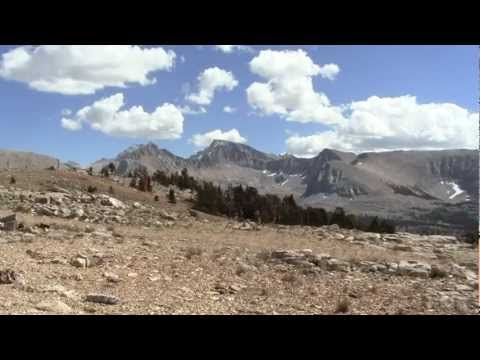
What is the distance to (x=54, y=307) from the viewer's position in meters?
8.16

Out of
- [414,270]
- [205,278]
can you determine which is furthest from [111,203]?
[414,270]

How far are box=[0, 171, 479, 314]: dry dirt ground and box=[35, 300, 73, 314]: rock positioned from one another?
0.06ft

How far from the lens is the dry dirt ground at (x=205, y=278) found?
9320 mm

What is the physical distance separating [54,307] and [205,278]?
4549mm

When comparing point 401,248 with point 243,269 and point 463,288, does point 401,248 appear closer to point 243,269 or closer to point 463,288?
point 463,288

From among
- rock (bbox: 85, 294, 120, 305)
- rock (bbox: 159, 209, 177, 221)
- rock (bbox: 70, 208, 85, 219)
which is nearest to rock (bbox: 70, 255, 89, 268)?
rock (bbox: 85, 294, 120, 305)

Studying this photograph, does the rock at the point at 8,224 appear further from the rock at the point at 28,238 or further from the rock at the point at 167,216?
the rock at the point at 167,216

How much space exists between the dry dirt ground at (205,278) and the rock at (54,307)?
17 millimetres

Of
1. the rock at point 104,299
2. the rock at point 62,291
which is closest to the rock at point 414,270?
the rock at point 104,299

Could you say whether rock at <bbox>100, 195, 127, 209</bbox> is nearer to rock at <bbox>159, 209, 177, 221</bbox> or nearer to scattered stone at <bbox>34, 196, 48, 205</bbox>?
rock at <bbox>159, 209, 177, 221</bbox>

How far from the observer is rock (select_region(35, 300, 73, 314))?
8016mm

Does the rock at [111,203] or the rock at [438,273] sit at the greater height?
the rock at [111,203]
